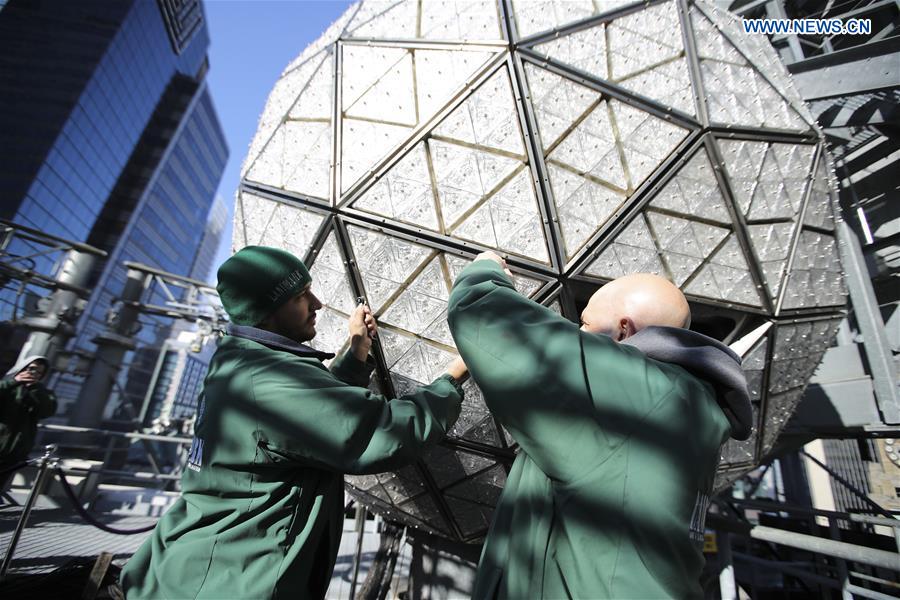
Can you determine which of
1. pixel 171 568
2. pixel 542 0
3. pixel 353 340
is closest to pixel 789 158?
pixel 542 0

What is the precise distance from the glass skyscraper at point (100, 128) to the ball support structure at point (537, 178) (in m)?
41.5

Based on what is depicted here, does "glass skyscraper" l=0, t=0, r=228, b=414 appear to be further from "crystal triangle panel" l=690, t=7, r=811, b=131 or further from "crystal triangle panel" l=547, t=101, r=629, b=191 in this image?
"crystal triangle panel" l=690, t=7, r=811, b=131

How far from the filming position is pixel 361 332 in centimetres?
216

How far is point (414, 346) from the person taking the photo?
88.7 inches

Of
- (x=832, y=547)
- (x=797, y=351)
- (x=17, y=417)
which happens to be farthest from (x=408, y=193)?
(x=17, y=417)

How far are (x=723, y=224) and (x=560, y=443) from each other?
1767 millimetres

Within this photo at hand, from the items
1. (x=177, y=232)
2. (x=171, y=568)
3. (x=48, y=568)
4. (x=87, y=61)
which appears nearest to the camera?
(x=171, y=568)

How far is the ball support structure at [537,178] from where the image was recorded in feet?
7.02

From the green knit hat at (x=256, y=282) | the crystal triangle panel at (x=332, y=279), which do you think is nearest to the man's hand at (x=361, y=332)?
the crystal triangle panel at (x=332, y=279)

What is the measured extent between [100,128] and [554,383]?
58.4 meters

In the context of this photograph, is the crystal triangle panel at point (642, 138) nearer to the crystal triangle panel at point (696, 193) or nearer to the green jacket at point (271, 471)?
the crystal triangle panel at point (696, 193)

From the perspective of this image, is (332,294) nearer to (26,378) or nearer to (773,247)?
(773,247)

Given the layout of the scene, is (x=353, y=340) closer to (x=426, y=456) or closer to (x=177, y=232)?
(x=426, y=456)

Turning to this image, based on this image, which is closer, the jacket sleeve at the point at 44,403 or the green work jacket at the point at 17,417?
the green work jacket at the point at 17,417
